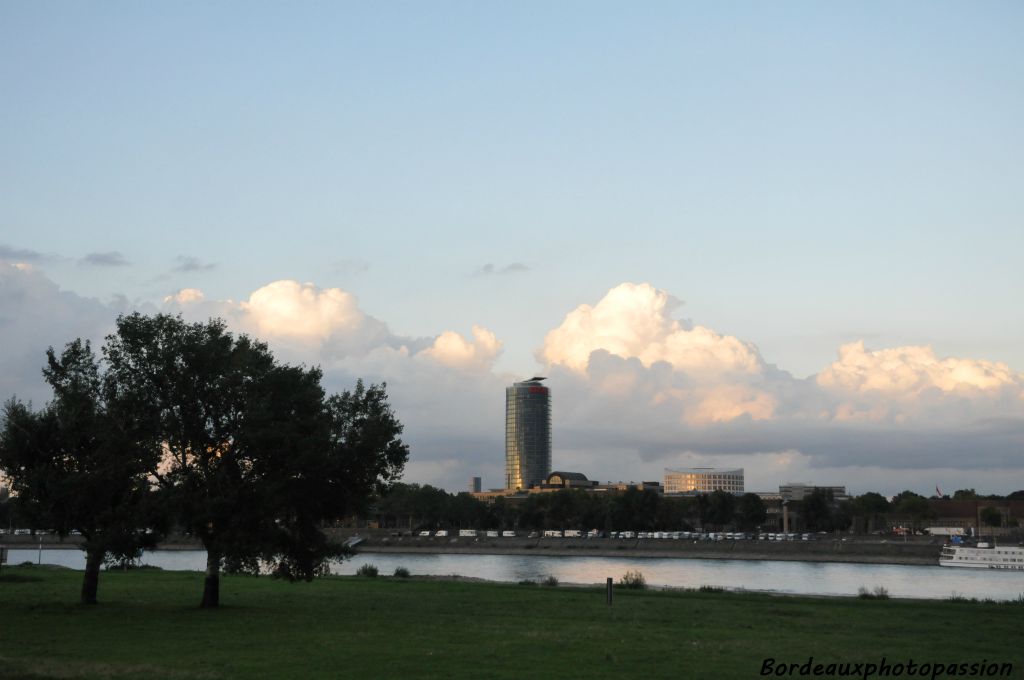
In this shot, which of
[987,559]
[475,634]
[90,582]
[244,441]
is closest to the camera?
[475,634]

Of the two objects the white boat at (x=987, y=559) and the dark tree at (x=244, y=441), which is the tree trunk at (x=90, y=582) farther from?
the white boat at (x=987, y=559)

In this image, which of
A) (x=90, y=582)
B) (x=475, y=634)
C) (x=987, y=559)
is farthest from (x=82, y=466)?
(x=987, y=559)

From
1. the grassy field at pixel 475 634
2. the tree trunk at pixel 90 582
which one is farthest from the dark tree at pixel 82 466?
the grassy field at pixel 475 634

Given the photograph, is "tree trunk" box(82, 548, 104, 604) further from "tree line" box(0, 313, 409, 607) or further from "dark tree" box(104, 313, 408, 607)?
"dark tree" box(104, 313, 408, 607)

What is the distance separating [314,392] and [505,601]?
13590 mm

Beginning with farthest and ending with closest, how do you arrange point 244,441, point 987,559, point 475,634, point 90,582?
A: point 987,559 → point 90,582 → point 244,441 → point 475,634

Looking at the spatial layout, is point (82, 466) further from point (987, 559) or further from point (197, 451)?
point (987, 559)

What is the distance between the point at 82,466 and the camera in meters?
43.7

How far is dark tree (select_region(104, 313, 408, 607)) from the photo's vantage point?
1628 inches

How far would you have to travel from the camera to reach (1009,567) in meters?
142

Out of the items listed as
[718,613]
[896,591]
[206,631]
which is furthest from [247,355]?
[896,591]

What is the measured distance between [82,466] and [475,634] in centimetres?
1988

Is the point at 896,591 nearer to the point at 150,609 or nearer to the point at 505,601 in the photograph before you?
the point at 505,601

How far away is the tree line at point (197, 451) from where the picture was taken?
41406 millimetres
